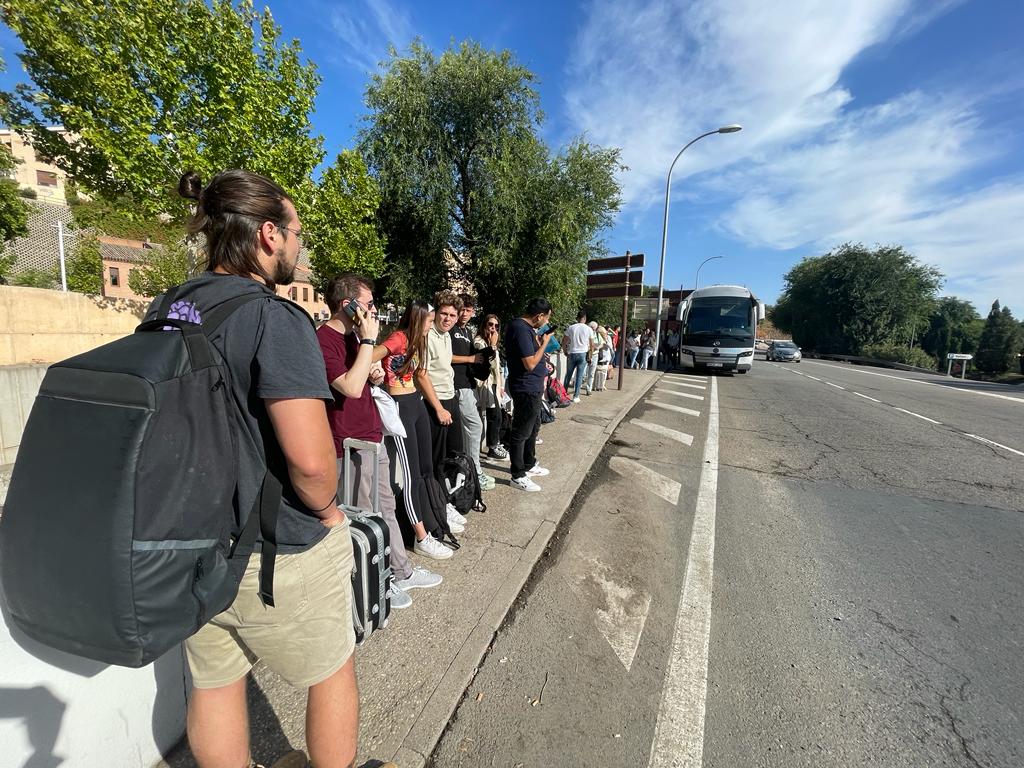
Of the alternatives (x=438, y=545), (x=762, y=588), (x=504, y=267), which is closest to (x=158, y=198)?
(x=504, y=267)

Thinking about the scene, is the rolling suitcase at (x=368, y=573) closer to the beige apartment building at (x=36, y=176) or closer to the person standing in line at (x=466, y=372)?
the person standing in line at (x=466, y=372)

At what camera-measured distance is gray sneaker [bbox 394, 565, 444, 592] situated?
112 inches

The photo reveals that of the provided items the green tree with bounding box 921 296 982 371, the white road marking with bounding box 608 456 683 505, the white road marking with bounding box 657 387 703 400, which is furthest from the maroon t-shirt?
the green tree with bounding box 921 296 982 371

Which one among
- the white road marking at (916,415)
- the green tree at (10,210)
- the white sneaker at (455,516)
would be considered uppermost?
the green tree at (10,210)

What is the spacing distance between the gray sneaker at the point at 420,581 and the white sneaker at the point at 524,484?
5.75ft

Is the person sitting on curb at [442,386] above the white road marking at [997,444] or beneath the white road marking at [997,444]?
above

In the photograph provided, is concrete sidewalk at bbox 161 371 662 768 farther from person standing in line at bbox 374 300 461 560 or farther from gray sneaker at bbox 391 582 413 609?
person standing in line at bbox 374 300 461 560

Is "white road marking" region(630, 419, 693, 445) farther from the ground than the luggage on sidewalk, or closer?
closer

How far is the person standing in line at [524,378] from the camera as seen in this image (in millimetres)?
4355

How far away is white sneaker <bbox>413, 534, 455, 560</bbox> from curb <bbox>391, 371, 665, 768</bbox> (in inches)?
19.5

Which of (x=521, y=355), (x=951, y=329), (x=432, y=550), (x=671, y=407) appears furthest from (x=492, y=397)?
(x=951, y=329)

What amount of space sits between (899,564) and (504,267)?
12119 mm

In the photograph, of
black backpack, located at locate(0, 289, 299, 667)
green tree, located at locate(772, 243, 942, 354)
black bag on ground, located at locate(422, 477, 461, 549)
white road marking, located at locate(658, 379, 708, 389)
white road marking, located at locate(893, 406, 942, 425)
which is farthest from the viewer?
green tree, located at locate(772, 243, 942, 354)

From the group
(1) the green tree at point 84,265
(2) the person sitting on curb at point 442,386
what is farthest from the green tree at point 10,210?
(2) the person sitting on curb at point 442,386
